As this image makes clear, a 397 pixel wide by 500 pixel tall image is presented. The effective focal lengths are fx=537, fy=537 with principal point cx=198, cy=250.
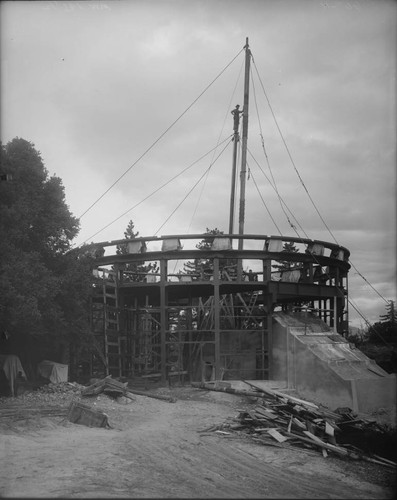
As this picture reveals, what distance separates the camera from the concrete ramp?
63.0 feet

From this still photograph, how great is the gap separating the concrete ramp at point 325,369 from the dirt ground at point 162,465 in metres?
5.53

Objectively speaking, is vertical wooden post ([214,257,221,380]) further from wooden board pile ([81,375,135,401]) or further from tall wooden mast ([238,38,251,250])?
tall wooden mast ([238,38,251,250])

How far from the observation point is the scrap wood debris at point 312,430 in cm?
1312

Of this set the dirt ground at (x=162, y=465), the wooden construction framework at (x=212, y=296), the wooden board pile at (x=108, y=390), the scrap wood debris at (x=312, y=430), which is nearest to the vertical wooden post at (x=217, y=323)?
the wooden construction framework at (x=212, y=296)

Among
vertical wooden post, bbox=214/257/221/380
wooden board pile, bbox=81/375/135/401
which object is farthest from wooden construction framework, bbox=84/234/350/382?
wooden board pile, bbox=81/375/135/401

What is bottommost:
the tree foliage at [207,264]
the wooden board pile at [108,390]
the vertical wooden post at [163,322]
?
the wooden board pile at [108,390]

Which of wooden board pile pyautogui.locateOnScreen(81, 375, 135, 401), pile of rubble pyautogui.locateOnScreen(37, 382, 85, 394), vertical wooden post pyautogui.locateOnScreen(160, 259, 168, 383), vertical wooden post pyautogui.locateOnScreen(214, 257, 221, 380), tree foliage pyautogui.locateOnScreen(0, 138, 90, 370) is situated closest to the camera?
wooden board pile pyautogui.locateOnScreen(81, 375, 135, 401)

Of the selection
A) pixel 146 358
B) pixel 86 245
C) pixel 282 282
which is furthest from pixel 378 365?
pixel 86 245

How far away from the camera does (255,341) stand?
25.1 metres

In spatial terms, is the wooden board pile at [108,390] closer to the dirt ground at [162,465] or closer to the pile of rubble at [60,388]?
the pile of rubble at [60,388]

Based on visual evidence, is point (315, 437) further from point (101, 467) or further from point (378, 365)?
point (378, 365)

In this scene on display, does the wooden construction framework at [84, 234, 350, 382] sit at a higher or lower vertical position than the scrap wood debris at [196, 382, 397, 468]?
higher

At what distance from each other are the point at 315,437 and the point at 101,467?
5.60 metres

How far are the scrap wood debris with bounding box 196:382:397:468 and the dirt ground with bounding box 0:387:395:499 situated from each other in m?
0.35
